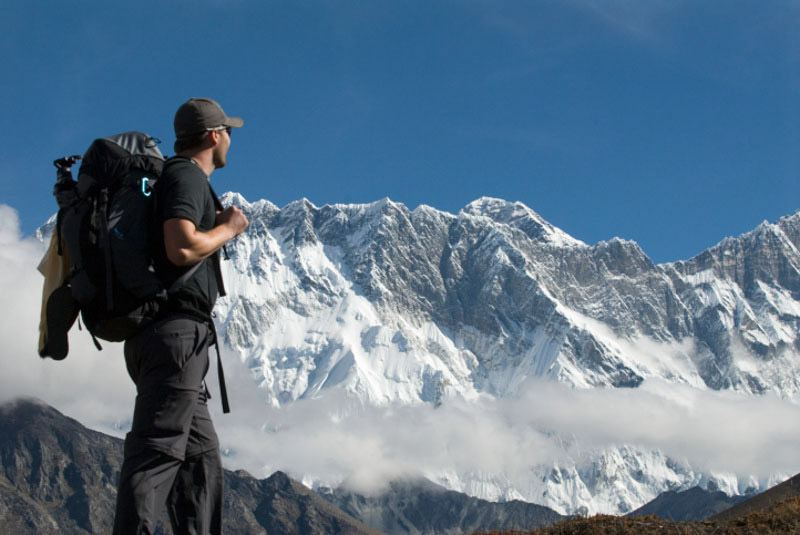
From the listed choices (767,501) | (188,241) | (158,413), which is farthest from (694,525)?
(188,241)

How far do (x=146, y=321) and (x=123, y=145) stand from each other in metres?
1.37

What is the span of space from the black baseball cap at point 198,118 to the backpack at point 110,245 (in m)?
0.53

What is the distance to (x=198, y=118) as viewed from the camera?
802 centimetres

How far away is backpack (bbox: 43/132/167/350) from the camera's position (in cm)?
722

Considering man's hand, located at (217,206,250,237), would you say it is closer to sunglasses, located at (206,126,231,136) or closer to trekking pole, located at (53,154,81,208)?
sunglasses, located at (206,126,231,136)

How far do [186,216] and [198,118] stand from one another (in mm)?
1094

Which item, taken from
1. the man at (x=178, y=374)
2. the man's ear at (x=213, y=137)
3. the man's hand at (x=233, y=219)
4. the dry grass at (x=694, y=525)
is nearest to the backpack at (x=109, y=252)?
the man at (x=178, y=374)

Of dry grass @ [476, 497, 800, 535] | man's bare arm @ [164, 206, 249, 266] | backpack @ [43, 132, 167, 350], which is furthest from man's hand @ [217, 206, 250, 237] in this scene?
dry grass @ [476, 497, 800, 535]

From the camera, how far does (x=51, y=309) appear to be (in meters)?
7.39

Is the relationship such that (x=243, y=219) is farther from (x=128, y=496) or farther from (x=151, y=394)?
(x=128, y=496)

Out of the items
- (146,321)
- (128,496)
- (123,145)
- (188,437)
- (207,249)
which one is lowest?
(128,496)

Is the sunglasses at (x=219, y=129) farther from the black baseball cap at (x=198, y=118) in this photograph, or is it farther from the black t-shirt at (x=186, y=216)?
the black t-shirt at (x=186, y=216)

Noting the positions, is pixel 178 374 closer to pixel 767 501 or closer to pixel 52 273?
pixel 52 273

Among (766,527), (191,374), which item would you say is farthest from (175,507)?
(766,527)
